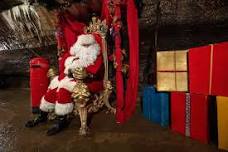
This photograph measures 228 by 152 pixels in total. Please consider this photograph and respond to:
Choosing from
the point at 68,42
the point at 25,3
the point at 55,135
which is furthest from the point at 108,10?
the point at 25,3

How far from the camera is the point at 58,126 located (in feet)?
9.68

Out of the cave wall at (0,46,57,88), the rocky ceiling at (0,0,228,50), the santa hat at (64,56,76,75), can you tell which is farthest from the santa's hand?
the cave wall at (0,46,57,88)

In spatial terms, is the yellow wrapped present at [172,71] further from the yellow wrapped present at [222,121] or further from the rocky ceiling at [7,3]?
the rocky ceiling at [7,3]

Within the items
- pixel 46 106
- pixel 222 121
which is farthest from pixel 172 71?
pixel 46 106

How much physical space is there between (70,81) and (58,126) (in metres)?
0.49

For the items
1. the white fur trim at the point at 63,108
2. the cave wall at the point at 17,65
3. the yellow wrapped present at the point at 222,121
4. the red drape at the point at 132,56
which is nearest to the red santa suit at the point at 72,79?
the white fur trim at the point at 63,108

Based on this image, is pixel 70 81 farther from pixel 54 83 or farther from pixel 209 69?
pixel 209 69

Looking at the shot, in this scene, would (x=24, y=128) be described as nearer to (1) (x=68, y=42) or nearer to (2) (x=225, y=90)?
(1) (x=68, y=42)

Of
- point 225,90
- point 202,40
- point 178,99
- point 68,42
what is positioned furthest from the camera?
point 202,40

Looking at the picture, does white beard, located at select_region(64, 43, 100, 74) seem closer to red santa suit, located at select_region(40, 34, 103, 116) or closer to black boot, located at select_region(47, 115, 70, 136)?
red santa suit, located at select_region(40, 34, 103, 116)

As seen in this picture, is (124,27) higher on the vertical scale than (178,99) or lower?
higher

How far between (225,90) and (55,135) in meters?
1.69

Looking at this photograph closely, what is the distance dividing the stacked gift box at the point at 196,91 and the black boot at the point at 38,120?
1.26 meters

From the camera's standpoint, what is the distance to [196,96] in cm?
255
